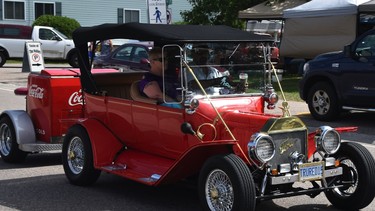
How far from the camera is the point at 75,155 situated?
717cm

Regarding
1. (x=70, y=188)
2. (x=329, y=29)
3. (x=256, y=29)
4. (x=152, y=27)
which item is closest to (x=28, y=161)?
(x=70, y=188)

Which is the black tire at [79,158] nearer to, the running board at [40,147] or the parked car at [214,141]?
the parked car at [214,141]

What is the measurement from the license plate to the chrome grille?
7.6 inches

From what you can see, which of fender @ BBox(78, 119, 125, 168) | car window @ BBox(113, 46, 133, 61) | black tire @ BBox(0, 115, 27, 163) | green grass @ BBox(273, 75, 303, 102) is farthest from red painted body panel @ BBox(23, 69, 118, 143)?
car window @ BBox(113, 46, 133, 61)

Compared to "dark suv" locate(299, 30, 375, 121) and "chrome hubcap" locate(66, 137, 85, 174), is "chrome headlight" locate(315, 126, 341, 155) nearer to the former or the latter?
"chrome hubcap" locate(66, 137, 85, 174)

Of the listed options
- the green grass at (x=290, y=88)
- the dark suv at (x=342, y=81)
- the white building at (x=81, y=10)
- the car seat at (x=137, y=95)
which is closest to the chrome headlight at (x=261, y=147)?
the car seat at (x=137, y=95)

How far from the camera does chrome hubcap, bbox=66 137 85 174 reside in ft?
23.3

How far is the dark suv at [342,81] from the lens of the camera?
11.9 m

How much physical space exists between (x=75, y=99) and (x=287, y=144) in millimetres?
3595

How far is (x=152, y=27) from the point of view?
648 centimetres

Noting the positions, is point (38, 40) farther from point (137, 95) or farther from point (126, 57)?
point (137, 95)

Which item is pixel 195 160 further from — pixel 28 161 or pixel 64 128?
pixel 28 161

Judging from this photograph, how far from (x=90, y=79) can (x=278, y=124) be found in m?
2.78

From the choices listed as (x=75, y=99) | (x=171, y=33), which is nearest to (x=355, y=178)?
(x=171, y=33)
